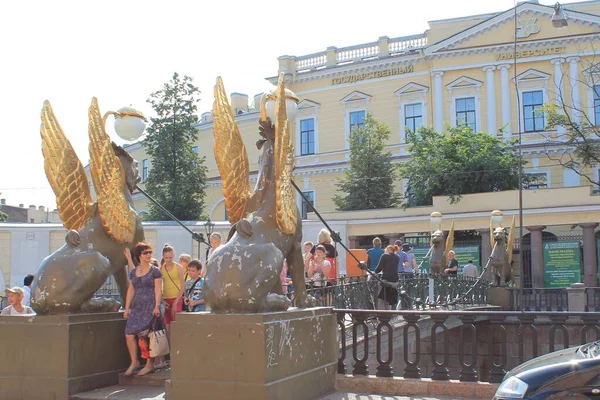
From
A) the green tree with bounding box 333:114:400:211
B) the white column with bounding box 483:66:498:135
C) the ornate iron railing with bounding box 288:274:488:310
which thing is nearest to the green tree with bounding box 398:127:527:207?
the green tree with bounding box 333:114:400:211

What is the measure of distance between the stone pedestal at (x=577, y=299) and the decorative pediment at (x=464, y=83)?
1915cm

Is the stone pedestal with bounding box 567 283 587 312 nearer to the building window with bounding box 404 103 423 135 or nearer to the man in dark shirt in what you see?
the man in dark shirt

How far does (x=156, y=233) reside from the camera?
25672mm

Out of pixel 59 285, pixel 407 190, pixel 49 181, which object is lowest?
pixel 59 285

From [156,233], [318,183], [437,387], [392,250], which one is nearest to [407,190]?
[318,183]

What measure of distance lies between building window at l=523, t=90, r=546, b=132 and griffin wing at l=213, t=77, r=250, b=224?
109ft

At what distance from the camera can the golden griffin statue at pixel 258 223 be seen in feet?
20.8

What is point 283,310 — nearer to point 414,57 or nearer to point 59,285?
point 59,285

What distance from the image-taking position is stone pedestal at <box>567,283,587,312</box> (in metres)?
21.3

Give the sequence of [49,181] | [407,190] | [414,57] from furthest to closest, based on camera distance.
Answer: [414,57]
[407,190]
[49,181]

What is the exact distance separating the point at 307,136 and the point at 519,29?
1342cm

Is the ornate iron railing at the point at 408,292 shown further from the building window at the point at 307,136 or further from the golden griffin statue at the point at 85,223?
the building window at the point at 307,136

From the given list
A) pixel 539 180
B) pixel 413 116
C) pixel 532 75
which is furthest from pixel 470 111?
pixel 539 180

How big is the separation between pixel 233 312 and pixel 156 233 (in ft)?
65.3
